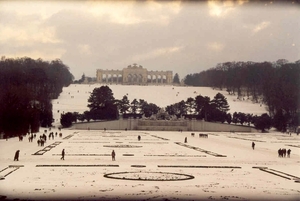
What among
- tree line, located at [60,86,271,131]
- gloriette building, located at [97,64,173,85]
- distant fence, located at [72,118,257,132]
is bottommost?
distant fence, located at [72,118,257,132]

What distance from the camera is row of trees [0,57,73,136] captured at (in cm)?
3588

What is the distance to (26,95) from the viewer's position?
146 ft

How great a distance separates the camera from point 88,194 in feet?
40.4

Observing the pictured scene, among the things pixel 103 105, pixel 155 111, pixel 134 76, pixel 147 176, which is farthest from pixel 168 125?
pixel 134 76

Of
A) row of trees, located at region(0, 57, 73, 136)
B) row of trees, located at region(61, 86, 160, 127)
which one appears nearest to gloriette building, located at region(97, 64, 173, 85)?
row of trees, located at region(0, 57, 73, 136)

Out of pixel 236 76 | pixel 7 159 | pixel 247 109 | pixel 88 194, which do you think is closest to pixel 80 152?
pixel 7 159

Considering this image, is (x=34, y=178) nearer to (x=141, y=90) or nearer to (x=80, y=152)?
(x=80, y=152)

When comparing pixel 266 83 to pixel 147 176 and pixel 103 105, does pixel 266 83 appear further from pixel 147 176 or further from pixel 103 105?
pixel 147 176

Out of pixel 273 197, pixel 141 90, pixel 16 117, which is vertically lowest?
pixel 273 197

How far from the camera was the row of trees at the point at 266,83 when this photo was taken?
6121 cm

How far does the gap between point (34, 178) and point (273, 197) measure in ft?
24.4

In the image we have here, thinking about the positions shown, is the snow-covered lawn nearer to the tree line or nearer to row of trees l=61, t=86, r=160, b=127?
the tree line

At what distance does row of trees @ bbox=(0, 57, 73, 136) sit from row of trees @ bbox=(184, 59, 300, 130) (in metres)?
29.3

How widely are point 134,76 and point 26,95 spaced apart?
275 ft
